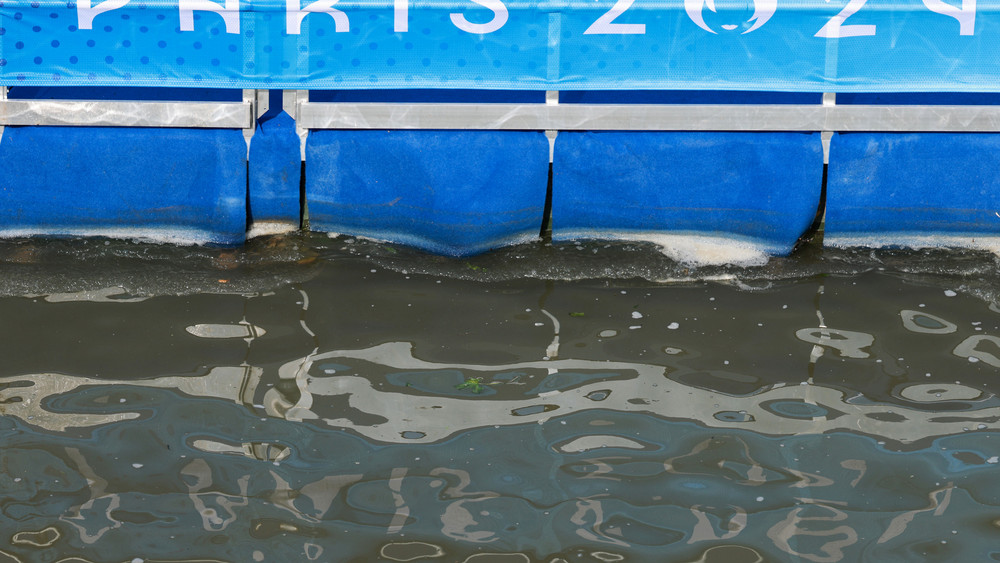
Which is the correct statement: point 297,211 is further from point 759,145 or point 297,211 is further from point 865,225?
point 865,225

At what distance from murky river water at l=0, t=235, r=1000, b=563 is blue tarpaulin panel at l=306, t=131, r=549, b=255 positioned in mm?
179

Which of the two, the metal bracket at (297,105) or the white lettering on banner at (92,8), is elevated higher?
the white lettering on banner at (92,8)

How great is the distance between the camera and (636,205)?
557cm

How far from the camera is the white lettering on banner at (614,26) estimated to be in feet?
17.2

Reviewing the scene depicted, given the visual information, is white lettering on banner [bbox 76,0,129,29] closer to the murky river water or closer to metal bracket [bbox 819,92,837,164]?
the murky river water

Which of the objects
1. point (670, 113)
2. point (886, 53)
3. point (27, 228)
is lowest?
point (27, 228)

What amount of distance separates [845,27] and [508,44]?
1.88 m

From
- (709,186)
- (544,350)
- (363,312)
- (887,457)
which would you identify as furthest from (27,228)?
(887,457)

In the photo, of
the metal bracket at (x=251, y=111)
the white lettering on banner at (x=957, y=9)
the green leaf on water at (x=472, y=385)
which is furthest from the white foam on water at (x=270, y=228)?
the white lettering on banner at (x=957, y=9)

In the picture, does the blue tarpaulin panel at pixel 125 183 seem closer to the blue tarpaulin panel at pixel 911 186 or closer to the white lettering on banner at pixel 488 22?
the white lettering on banner at pixel 488 22

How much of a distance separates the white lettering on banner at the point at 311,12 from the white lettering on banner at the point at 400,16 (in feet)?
0.84

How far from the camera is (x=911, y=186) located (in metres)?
5.51

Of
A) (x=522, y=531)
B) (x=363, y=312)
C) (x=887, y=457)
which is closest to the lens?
(x=522, y=531)

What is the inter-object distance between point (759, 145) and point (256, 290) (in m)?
2.94
